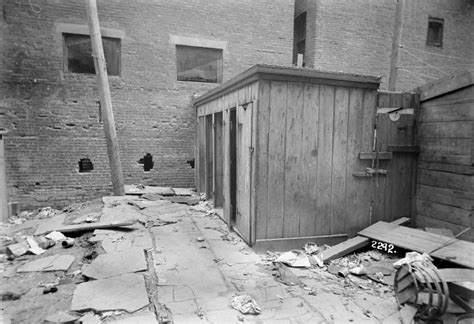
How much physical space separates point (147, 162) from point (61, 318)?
6.42 metres

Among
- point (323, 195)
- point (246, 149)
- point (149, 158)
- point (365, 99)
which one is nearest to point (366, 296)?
point (323, 195)

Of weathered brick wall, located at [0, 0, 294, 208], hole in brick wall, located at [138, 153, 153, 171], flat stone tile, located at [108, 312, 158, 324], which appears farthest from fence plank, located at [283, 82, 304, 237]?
hole in brick wall, located at [138, 153, 153, 171]

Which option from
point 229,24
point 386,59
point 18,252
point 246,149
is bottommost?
point 18,252

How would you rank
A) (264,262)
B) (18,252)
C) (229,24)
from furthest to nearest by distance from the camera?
1. (229,24)
2. (18,252)
3. (264,262)

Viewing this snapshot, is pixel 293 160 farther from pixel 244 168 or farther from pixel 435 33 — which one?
pixel 435 33

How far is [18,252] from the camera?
5055mm

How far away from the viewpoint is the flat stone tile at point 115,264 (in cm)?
399

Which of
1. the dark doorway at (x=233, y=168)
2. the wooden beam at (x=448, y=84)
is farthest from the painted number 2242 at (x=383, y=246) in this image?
the wooden beam at (x=448, y=84)

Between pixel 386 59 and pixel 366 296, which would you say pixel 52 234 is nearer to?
pixel 366 296

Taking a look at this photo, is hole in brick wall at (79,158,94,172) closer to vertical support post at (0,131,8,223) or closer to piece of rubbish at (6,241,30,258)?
vertical support post at (0,131,8,223)

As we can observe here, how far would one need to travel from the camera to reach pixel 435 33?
38.1 ft

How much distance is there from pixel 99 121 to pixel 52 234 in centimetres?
406

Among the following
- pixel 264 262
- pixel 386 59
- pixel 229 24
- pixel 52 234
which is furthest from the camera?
pixel 386 59

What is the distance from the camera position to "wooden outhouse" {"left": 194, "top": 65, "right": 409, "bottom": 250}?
4754 millimetres
